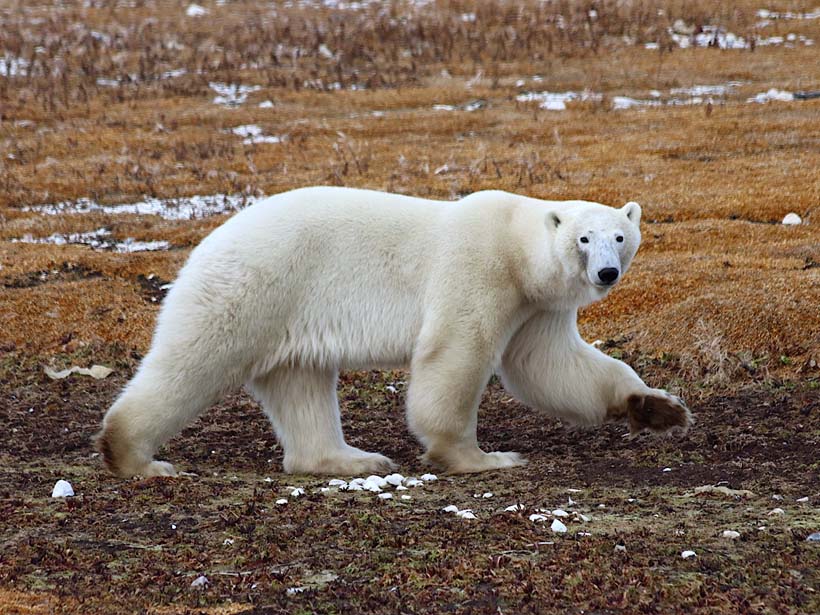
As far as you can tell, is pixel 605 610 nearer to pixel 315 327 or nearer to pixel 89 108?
pixel 315 327

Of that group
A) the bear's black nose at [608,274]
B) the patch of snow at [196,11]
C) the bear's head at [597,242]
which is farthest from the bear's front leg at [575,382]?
the patch of snow at [196,11]

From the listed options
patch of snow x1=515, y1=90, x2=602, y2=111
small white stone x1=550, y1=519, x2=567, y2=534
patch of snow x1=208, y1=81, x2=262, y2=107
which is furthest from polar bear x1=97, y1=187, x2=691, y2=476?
patch of snow x1=208, y1=81, x2=262, y2=107

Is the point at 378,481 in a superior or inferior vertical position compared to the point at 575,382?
inferior

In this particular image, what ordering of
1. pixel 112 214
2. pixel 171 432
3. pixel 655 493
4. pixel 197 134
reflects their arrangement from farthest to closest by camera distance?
pixel 197 134
pixel 112 214
pixel 171 432
pixel 655 493

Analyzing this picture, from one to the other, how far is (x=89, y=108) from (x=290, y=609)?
72.3 ft

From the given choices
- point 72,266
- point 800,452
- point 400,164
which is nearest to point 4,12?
point 400,164

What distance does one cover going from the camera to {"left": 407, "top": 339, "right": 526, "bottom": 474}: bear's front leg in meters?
7.09

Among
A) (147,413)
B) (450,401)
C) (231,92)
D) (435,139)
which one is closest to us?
(147,413)

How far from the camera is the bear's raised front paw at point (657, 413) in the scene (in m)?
7.43

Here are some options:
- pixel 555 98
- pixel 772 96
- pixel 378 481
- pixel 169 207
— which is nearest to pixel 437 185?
pixel 169 207

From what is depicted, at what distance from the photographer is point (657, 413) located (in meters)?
7.48

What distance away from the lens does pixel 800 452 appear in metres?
7.24

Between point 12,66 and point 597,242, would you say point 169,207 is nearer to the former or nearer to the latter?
point 597,242

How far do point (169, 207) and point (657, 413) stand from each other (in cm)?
1113
